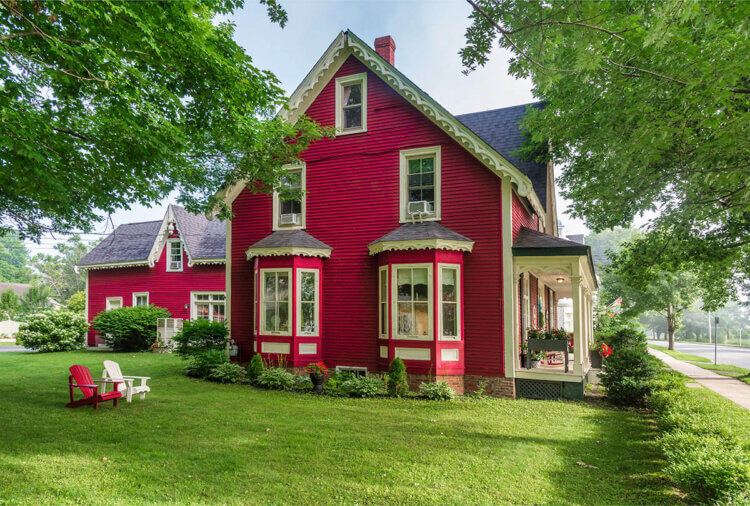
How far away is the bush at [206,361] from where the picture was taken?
43.4 ft

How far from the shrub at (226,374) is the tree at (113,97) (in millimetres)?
5372

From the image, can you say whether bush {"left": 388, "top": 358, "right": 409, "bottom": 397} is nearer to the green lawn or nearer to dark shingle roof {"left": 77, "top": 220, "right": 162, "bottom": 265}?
the green lawn

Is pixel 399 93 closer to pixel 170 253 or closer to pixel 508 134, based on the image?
pixel 508 134

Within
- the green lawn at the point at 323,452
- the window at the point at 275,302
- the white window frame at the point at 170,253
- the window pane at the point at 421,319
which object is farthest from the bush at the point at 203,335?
the white window frame at the point at 170,253

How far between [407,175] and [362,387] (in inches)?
235

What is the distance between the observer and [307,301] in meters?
13.0

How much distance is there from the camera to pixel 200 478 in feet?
17.9

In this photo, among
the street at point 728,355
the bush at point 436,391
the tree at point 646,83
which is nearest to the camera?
the tree at point 646,83

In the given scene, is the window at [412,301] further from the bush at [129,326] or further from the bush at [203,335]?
the bush at [129,326]

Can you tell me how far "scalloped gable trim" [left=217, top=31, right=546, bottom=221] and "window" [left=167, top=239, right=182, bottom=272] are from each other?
1133 cm

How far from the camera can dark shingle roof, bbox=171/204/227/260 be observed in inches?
909

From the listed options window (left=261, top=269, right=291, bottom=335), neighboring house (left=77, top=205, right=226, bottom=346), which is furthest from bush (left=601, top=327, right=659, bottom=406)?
neighboring house (left=77, top=205, right=226, bottom=346)

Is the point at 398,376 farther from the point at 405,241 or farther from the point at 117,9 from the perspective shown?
the point at 117,9

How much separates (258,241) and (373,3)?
9105 millimetres
